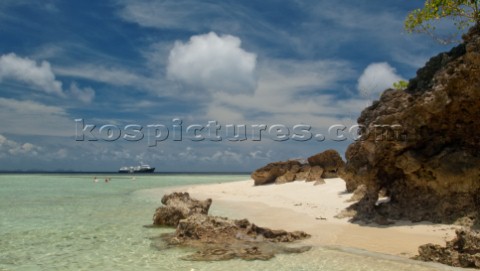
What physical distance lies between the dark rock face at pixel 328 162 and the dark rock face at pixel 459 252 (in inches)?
929

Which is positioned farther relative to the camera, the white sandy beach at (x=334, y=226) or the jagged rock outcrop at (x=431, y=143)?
the jagged rock outcrop at (x=431, y=143)

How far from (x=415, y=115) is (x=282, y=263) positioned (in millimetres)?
7527

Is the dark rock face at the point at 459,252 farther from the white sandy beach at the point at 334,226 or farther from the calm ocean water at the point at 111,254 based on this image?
the white sandy beach at the point at 334,226

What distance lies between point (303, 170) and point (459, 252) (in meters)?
25.6

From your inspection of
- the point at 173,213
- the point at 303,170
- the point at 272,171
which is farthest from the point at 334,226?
the point at 272,171

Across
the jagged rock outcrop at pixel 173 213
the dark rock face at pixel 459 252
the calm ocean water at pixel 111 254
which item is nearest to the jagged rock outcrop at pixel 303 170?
the jagged rock outcrop at pixel 173 213

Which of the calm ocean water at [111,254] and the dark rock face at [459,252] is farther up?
the dark rock face at [459,252]

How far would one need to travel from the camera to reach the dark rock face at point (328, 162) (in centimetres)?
3309

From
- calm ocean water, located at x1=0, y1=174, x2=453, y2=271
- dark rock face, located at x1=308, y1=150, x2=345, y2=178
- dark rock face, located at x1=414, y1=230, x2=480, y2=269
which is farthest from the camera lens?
dark rock face, located at x1=308, y1=150, x2=345, y2=178

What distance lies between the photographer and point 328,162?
110ft

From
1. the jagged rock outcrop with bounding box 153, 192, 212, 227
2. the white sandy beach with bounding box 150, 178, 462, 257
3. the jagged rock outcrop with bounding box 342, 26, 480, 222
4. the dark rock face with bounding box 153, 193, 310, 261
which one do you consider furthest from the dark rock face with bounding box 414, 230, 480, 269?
the jagged rock outcrop with bounding box 153, 192, 212, 227

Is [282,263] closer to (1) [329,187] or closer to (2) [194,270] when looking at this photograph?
(2) [194,270]

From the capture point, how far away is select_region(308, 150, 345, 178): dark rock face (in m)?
33.1

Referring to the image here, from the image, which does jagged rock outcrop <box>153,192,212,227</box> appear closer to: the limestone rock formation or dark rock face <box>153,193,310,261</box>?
dark rock face <box>153,193,310,261</box>
